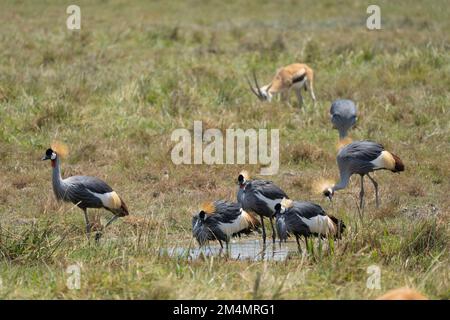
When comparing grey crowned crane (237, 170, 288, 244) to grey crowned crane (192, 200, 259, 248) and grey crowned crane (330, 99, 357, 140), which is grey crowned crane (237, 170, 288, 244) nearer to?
grey crowned crane (192, 200, 259, 248)

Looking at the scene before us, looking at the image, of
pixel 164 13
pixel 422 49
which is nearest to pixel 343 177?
pixel 422 49

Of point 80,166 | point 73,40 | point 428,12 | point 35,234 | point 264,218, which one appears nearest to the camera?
point 35,234

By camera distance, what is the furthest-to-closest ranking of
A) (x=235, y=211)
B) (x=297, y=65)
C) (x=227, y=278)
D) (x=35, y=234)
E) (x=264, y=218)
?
(x=297, y=65), (x=264, y=218), (x=235, y=211), (x=35, y=234), (x=227, y=278)

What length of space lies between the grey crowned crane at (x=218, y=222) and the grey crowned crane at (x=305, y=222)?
403mm

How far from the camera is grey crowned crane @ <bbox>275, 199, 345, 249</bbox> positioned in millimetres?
7957

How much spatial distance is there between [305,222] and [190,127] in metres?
4.62

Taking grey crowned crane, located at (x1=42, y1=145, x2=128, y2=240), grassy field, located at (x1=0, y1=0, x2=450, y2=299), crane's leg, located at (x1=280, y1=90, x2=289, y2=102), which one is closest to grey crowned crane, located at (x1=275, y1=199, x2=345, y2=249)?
grassy field, located at (x1=0, y1=0, x2=450, y2=299)

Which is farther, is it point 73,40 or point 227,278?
point 73,40

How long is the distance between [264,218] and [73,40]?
8442mm

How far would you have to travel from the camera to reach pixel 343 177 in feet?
32.9

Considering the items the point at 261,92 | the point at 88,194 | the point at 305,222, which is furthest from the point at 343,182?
the point at 261,92

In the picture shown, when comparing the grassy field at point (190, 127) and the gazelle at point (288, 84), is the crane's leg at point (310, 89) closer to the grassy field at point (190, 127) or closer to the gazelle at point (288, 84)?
the gazelle at point (288, 84)

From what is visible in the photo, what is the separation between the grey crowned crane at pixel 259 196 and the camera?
877cm

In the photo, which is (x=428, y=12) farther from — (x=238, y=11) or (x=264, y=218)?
(x=264, y=218)
